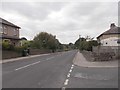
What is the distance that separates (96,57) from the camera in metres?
25.9

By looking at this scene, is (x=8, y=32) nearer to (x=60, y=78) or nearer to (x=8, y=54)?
(x=8, y=54)

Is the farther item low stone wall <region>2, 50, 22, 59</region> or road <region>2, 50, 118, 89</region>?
low stone wall <region>2, 50, 22, 59</region>

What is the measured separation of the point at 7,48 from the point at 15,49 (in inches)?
157

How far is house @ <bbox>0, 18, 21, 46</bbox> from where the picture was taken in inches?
1964

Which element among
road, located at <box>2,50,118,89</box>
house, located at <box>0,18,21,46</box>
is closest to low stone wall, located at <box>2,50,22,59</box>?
house, located at <box>0,18,21,46</box>

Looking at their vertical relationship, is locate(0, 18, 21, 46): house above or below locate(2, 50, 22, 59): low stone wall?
above

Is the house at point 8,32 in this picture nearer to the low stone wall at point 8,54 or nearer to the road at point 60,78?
the low stone wall at point 8,54

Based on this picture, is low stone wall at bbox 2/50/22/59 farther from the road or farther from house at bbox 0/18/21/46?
the road

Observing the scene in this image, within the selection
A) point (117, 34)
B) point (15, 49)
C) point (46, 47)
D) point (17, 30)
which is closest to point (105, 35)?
point (117, 34)

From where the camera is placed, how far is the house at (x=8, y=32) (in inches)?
1964

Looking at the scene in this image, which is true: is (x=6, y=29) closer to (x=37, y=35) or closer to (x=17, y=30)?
(x=17, y=30)

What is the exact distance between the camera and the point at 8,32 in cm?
5441

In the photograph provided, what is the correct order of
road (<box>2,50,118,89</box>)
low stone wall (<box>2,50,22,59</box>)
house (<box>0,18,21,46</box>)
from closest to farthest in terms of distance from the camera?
1. road (<box>2,50,118,89</box>)
2. low stone wall (<box>2,50,22,59</box>)
3. house (<box>0,18,21,46</box>)

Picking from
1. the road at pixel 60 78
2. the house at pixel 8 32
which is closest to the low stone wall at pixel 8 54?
the house at pixel 8 32
